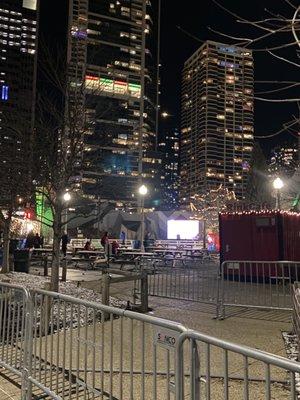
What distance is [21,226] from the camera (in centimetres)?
3066

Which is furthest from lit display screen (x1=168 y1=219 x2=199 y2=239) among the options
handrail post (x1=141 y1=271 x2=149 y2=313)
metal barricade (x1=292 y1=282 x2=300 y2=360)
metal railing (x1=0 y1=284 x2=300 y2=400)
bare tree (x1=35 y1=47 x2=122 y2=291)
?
metal railing (x1=0 y1=284 x2=300 y2=400)

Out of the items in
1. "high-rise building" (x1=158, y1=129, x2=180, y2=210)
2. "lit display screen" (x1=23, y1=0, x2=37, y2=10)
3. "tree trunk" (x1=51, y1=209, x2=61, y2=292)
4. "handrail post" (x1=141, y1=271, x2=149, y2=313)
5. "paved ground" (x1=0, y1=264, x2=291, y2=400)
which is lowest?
"paved ground" (x1=0, y1=264, x2=291, y2=400)

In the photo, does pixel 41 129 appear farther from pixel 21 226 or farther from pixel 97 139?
pixel 21 226

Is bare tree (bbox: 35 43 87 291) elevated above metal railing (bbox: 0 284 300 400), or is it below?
above

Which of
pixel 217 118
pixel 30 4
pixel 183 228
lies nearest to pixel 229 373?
pixel 183 228

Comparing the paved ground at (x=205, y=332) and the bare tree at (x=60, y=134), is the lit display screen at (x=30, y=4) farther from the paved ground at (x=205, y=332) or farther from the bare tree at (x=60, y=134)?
the paved ground at (x=205, y=332)

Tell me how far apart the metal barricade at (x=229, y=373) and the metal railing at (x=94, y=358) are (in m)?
0.01

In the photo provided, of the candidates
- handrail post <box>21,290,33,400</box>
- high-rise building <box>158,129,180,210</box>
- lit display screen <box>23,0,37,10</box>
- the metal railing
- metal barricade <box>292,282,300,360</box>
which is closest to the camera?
the metal railing

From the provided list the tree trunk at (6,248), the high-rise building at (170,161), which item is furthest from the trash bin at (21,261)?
the high-rise building at (170,161)

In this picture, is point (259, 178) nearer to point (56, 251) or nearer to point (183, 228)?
point (183, 228)

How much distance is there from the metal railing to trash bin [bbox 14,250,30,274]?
11802mm

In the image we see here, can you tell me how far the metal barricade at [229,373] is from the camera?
2.54 metres

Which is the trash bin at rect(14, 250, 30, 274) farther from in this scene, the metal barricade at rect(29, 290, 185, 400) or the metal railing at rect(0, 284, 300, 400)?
the metal barricade at rect(29, 290, 185, 400)

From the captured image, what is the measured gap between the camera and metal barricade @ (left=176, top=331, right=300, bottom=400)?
2543 mm
